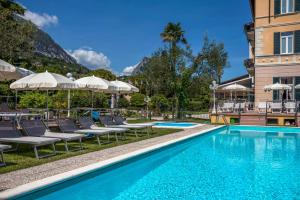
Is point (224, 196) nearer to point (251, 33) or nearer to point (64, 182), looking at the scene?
point (64, 182)

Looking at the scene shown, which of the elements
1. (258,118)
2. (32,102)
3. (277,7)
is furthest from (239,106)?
Answer: (32,102)

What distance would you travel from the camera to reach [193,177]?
752cm

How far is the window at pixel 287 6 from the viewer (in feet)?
77.0

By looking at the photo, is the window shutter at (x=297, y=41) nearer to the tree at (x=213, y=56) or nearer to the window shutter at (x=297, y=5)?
the window shutter at (x=297, y=5)

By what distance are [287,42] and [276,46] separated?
0.82m

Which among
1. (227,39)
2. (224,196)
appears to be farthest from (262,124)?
(224,196)

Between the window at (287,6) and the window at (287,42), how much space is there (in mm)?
1703

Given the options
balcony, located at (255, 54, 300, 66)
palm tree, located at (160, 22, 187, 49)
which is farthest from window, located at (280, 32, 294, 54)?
palm tree, located at (160, 22, 187, 49)

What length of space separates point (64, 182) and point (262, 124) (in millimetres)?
18165

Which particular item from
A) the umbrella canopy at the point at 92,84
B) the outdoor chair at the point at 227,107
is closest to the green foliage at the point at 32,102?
the umbrella canopy at the point at 92,84

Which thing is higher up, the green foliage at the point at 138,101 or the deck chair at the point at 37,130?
the green foliage at the point at 138,101

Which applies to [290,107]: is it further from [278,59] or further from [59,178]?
[59,178]

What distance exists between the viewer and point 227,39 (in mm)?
29594

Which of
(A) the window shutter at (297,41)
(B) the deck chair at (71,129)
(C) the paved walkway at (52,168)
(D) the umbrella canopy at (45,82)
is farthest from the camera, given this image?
(A) the window shutter at (297,41)
